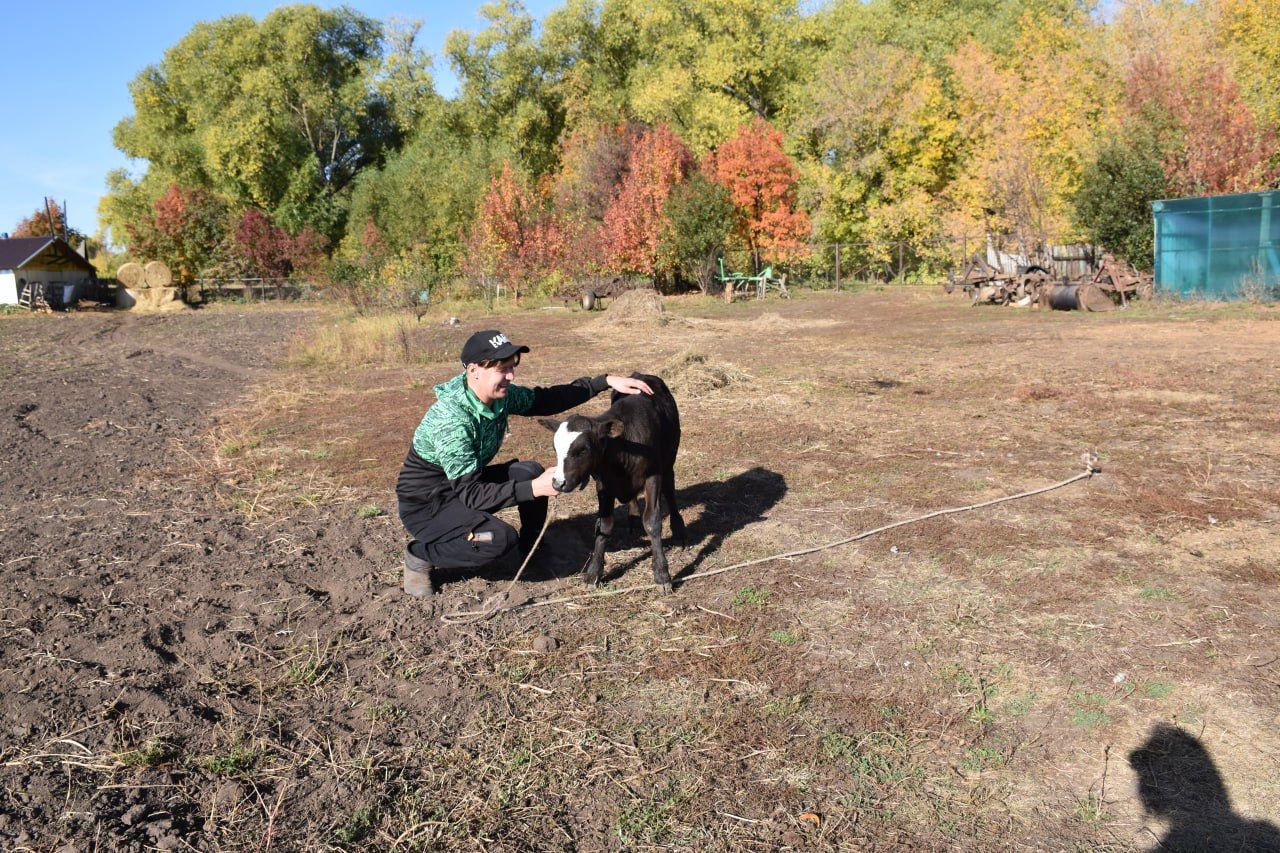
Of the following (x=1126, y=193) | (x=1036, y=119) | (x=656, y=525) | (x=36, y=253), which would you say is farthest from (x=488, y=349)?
(x=36, y=253)

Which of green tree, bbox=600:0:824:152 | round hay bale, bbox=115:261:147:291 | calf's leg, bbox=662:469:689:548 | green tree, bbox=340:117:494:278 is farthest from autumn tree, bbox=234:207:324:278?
calf's leg, bbox=662:469:689:548

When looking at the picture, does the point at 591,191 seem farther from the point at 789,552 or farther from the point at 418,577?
the point at 418,577

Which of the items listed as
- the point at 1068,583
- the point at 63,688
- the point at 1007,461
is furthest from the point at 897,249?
the point at 63,688

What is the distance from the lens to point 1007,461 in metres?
8.02

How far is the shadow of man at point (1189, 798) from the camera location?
3.02m

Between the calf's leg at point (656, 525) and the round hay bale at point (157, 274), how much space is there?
45542mm

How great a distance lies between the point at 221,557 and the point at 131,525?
3.92ft

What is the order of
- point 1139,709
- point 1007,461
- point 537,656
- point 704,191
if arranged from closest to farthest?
point 1139,709, point 537,656, point 1007,461, point 704,191

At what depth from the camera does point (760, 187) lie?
3816 cm

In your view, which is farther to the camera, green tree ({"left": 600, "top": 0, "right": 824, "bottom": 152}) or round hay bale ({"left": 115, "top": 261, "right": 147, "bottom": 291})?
green tree ({"left": 600, "top": 0, "right": 824, "bottom": 152})

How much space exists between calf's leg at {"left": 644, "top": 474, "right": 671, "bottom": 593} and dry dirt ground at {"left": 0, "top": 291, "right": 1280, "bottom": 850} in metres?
0.17

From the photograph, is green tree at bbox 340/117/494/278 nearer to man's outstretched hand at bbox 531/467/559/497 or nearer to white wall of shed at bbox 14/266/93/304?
white wall of shed at bbox 14/266/93/304

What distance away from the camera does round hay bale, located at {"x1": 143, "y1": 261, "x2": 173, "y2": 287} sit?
43.2 meters

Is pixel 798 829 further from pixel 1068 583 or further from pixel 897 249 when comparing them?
pixel 897 249
